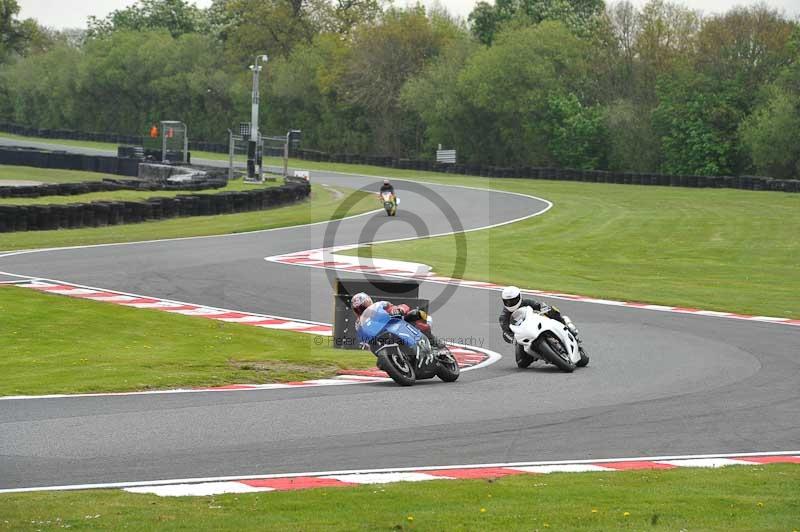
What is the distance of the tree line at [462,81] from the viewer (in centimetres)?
7088

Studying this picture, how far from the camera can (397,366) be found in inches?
599

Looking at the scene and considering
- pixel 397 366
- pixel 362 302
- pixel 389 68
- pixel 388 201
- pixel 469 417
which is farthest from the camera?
pixel 389 68

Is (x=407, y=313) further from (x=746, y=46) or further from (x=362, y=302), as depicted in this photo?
(x=746, y=46)

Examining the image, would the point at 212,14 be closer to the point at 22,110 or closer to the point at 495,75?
the point at 22,110

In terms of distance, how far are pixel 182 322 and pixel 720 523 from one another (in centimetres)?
1392

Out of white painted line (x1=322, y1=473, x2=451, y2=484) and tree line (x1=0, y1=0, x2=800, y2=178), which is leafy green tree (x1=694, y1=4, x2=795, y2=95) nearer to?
tree line (x1=0, y1=0, x2=800, y2=178)

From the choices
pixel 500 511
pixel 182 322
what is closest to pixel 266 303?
pixel 182 322

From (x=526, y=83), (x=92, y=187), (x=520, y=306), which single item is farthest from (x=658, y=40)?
(x=520, y=306)

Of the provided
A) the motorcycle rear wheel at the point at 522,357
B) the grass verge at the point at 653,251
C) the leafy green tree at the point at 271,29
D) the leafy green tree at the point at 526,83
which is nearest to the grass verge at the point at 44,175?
the grass verge at the point at 653,251

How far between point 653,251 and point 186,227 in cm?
1478

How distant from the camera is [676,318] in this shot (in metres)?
22.8

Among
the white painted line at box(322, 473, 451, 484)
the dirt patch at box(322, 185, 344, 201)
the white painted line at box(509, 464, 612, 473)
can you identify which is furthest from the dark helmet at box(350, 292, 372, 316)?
the dirt patch at box(322, 185, 344, 201)

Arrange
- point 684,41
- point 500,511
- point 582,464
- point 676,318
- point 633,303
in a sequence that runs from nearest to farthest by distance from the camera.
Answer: point 500,511, point 582,464, point 676,318, point 633,303, point 684,41

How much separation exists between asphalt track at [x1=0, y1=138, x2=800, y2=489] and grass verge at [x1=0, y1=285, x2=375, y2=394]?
1205mm
